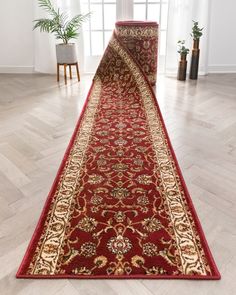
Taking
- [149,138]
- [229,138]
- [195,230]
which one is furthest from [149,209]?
[229,138]

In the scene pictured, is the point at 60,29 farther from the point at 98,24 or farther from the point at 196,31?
the point at 196,31

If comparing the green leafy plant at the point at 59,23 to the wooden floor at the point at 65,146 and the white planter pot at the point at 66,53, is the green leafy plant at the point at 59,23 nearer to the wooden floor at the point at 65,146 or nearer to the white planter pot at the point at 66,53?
the white planter pot at the point at 66,53

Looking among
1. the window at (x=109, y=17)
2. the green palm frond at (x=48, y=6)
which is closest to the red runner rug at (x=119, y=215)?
the green palm frond at (x=48, y=6)

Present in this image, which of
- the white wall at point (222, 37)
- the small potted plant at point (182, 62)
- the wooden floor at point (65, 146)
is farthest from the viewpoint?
the white wall at point (222, 37)

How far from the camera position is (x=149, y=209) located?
1768 mm

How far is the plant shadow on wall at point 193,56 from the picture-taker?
411 cm

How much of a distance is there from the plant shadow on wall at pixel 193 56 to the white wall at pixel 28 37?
0.45 meters

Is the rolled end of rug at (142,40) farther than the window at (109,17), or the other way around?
the window at (109,17)

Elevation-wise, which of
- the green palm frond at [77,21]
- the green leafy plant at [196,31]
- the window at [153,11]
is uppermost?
the window at [153,11]

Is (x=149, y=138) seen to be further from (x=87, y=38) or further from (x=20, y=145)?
(x=87, y=38)

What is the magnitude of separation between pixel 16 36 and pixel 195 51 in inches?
Answer: 99.4

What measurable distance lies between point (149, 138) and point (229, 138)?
0.66 meters

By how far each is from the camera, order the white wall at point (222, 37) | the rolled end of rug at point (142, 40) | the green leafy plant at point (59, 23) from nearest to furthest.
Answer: the rolled end of rug at point (142, 40) → the green leafy plant at point (59, 23) → the white wall at point (222, 37)

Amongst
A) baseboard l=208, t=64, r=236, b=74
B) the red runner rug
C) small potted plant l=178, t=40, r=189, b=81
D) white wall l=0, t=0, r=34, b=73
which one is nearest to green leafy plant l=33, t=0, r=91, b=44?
white wall l=0, t=0, r=34, b=73
